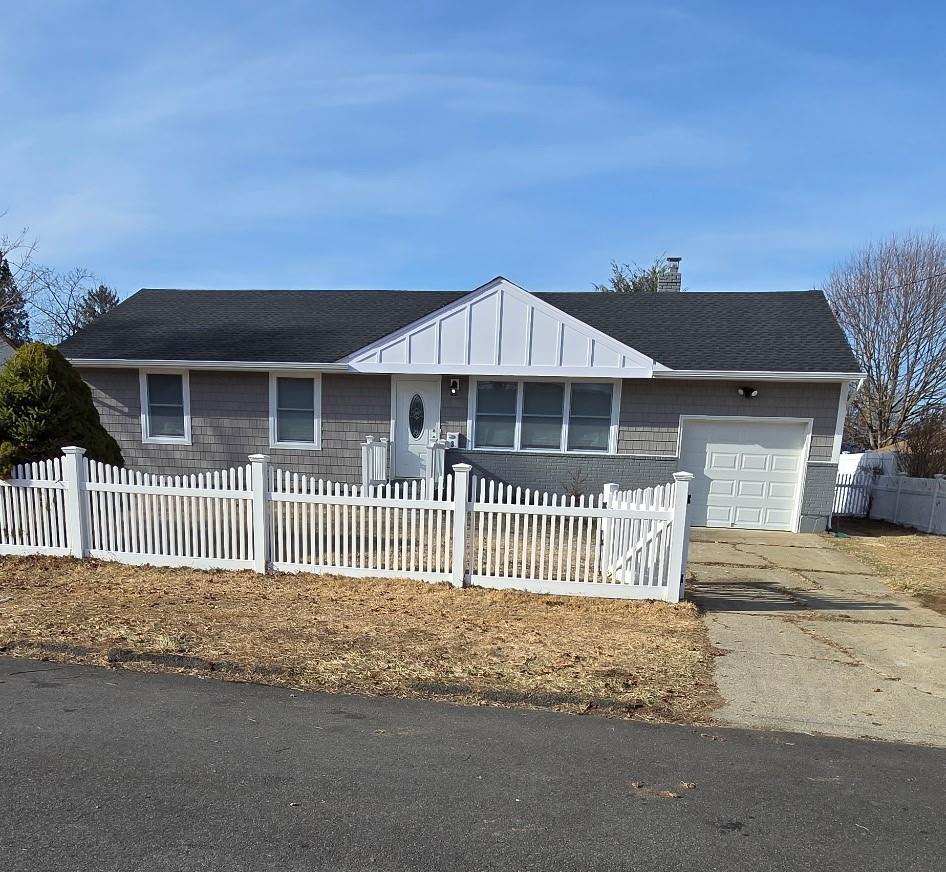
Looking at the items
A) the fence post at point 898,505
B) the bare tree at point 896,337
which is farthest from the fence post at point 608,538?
the bare tree at point 896,337

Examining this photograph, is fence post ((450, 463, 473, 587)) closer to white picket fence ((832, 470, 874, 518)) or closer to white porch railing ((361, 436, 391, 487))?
white porch railing ((361, 436, 391, 487))

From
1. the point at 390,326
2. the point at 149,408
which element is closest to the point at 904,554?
the point at 390,326

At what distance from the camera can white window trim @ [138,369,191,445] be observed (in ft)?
38.6

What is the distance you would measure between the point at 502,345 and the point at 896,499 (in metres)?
9.38

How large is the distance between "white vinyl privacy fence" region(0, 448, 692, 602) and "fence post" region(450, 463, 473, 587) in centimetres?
1

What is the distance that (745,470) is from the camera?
1094cm

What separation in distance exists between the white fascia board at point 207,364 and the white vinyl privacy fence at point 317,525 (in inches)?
184

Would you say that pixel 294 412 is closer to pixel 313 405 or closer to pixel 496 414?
pixel 313 405

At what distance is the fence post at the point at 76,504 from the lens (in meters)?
6.54

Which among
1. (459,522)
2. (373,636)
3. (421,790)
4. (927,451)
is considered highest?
(927,451)

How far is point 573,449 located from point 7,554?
28.1 ft

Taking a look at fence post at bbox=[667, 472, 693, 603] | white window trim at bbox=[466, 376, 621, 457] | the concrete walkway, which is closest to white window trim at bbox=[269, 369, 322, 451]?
white window trim at bbox=[466, 376, 621, 457]

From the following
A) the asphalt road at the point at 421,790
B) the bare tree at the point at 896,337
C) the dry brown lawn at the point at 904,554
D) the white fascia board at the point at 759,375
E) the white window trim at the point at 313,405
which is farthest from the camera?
the bare tree at the point at 896,337

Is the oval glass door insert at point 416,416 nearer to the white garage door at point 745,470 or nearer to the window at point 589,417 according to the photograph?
the window at point 589,417
